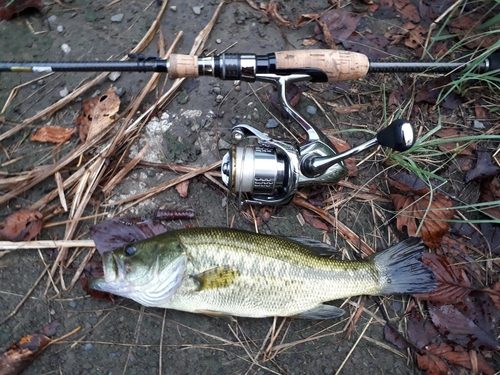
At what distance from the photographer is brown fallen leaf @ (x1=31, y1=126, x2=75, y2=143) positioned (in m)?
3.13

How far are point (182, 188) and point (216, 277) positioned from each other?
79cm

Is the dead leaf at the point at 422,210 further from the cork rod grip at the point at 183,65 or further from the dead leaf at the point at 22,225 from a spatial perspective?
the dead leaf at the point at 22,225

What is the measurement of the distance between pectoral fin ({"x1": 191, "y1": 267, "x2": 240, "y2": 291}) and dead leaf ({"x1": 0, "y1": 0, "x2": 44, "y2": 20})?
101 inches

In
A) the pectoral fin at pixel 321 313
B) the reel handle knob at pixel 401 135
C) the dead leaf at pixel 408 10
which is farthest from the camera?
the dead leaf at pixel 408 10

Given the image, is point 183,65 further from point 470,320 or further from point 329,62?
point 470,320

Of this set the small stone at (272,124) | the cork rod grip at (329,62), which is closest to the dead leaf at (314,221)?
the small stone at (272,124)

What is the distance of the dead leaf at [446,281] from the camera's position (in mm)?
2959

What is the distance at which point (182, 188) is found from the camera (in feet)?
10.1

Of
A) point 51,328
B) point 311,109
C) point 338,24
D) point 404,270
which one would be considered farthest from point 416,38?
point 51,328

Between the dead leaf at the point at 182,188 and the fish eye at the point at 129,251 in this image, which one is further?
the dead leaf at the point at 182,188

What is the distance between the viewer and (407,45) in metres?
3.44

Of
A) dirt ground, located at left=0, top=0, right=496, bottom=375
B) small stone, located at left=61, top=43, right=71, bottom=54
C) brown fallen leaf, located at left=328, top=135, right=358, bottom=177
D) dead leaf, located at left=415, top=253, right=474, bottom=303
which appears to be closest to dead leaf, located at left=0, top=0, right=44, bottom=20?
dirt ground, located at left=0, top=0, right=496, bottom=375

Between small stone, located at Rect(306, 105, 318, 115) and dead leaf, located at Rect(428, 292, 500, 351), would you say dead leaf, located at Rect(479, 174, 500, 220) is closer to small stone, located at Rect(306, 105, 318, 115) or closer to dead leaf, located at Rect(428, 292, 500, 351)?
dead leaf, located at Rect(428, 292, 500, 351)

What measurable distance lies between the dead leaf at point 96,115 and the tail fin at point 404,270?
2187 mm
